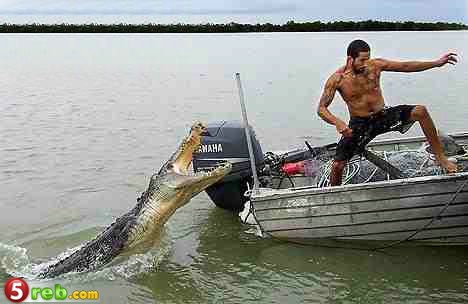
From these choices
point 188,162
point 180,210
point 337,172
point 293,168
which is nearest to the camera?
point 188,162

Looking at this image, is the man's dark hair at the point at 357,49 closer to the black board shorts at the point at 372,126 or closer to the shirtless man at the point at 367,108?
the shirtless man at the point at 367,108

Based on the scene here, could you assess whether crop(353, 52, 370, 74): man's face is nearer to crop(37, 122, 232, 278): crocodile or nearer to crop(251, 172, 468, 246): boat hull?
crop(251, 172, 468, 246): boat hull

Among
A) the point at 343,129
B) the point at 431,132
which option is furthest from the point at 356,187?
the point at 431,132

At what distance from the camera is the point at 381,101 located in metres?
7.26

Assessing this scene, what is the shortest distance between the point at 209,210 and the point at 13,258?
9.26 feet

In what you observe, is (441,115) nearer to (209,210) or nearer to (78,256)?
(209,210)

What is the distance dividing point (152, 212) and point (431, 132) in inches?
125

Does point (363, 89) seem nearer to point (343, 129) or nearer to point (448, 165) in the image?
point (343, 129)

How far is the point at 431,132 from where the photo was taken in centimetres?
702

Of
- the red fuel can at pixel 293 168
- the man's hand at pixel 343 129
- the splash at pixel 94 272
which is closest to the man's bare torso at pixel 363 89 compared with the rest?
the man's hand at pixel 343 129

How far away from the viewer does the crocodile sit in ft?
22.2

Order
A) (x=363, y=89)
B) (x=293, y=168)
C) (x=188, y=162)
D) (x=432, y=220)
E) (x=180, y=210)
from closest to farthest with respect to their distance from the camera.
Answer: (x=188, y=162) < (x=432, y=220) < (x=363, y=89) < (x=293, y=168) < (x=180, y=210)

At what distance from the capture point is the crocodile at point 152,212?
22.2 feet

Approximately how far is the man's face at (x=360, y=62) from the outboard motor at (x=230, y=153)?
1.78 m
